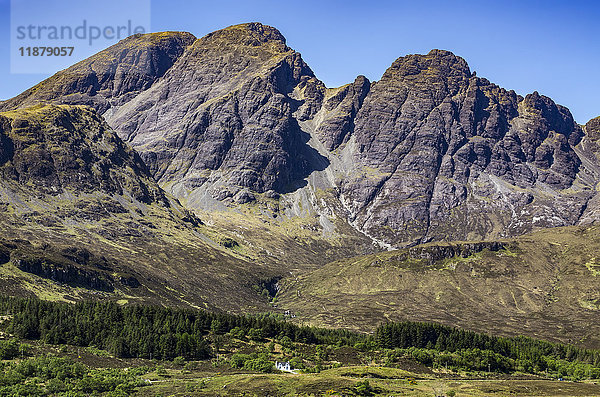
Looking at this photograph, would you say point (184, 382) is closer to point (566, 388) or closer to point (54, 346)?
point (54, 346)

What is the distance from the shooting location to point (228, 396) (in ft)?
427

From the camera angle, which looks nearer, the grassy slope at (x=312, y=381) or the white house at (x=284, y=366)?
the grassy slope at (x=312, y=381)

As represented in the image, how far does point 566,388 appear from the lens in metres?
151

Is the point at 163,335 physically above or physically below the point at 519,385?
above

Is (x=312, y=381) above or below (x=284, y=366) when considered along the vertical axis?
above

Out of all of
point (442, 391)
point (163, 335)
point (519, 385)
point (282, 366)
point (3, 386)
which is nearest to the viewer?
point (3, 386)

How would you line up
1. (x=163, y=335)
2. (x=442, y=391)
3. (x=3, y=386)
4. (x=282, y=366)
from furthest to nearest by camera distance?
(x=163, y=335) < (x=282, y=366) < (x=442, y=391) < (x=3, y=386)

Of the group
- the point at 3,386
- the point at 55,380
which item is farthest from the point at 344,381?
the point at 3,386

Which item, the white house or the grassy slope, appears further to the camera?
the white house

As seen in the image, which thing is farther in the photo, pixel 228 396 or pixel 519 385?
pixel 519 385

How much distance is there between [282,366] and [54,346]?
7100 cm

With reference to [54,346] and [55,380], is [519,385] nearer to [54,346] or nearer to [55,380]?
[55,380]

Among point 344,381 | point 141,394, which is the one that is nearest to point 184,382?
point 141,394

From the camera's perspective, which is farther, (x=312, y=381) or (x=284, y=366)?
(x=284, y=366)
